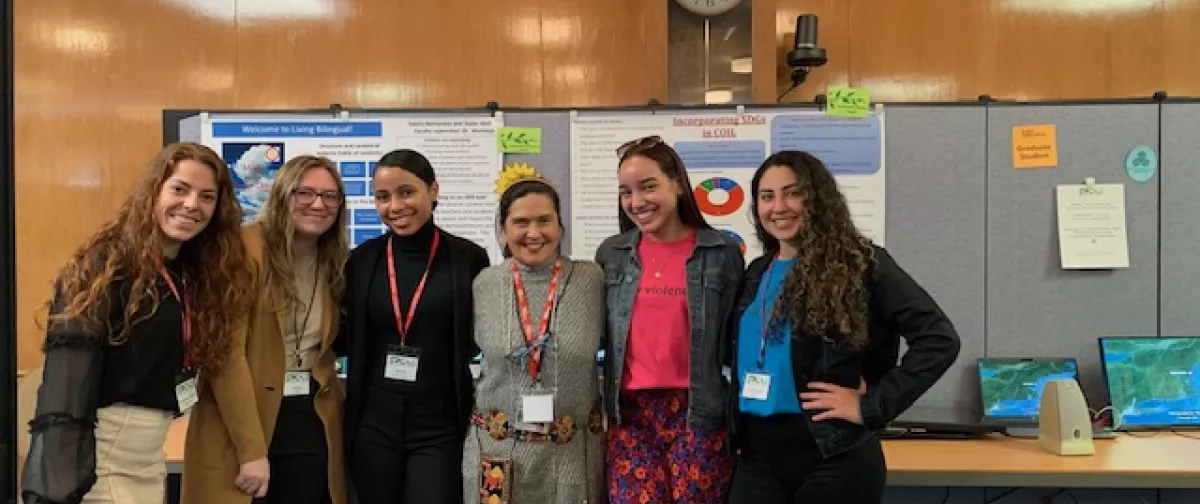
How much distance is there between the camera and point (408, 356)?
1925 mm

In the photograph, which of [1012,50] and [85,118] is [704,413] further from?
[85,118]

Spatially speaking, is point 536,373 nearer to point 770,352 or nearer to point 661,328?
point 661,328

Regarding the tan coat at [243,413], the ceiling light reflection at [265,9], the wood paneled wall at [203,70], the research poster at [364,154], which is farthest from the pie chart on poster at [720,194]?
the ceiling light reflection at [265,9]

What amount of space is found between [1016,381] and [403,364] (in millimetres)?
2185

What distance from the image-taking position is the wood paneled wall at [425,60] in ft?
12.1

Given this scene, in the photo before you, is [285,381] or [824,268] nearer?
[824,268]

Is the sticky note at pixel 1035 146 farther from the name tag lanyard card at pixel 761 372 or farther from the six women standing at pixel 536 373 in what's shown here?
the six women standing at pixel 536 373

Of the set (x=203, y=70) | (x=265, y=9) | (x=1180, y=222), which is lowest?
(x=1180, y=222)

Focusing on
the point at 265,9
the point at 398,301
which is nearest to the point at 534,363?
the point at 398,301

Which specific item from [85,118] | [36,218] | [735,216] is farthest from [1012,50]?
[36,218]

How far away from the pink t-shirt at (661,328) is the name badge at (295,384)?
824 mm

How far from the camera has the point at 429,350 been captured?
194 cm

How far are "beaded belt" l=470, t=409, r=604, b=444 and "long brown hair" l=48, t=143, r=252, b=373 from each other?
0.66 meters

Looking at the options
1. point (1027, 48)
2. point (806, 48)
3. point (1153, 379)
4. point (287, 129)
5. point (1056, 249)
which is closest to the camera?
point (1153, 379)
